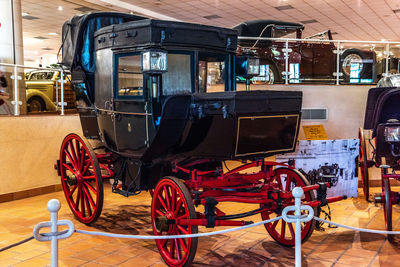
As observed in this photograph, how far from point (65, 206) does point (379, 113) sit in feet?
13.8

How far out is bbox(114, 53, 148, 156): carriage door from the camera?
434 centimetres

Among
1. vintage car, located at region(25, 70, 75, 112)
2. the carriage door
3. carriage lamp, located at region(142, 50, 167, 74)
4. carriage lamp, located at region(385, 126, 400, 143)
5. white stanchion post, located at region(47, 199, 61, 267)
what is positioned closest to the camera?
white stanchion post, located at region(47, 199, 61, 267)

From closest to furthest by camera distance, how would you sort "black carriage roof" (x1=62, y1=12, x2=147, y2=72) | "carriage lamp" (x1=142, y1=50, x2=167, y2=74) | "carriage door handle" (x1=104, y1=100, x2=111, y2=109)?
"carriage lamp" (x1=142, y1=50, x2=167, y2=74)
"carriage door handle" (x1=104, y1=100, x2=111, y2=109)
"black carriage roof" (x1=62, y1=12, x2=147, y2=72)

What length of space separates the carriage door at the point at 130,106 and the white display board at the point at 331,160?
242 centimetres

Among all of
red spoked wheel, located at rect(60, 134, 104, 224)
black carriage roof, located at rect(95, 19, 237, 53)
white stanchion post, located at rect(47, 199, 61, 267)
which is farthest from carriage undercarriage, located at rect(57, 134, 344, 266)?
white stanchion post, located at rect(47, 199, 61, 267)

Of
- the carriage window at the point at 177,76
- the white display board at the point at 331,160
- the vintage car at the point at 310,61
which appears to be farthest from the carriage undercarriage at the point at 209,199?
the vintage car at the point at 310,61

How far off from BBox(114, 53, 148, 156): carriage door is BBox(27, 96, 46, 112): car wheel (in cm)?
458

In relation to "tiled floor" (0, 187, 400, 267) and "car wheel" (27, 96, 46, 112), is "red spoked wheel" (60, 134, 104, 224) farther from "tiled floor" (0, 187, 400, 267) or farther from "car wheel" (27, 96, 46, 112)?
"car wheel" (27, 96, 46, 112)

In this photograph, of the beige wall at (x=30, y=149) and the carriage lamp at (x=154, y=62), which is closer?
the carriage lamp at (x=154, y=62)

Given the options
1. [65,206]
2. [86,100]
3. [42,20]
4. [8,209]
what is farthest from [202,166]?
[42,20]

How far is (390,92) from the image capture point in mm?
4828

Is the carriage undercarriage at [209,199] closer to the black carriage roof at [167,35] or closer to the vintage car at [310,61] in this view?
the black carriage roof at [167,35]

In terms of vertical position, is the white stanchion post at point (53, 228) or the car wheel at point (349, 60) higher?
the car wheel at point (349, 60)

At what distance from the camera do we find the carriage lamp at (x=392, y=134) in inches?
180
